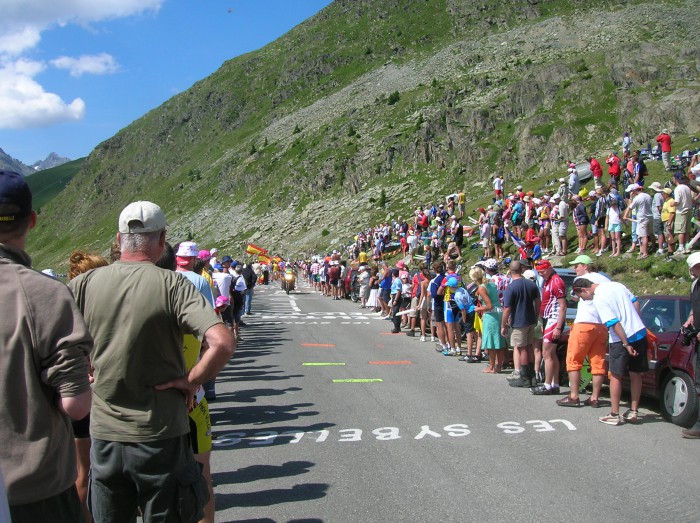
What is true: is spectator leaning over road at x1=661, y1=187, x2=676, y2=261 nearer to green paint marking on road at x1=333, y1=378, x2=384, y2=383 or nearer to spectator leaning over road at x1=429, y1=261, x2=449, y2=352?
spectator leaning over road at x1=429, y1=261, x2=449, y2=352

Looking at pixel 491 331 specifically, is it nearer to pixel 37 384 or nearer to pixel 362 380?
pixel 362 380

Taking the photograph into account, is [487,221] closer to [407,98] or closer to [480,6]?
[407,98]

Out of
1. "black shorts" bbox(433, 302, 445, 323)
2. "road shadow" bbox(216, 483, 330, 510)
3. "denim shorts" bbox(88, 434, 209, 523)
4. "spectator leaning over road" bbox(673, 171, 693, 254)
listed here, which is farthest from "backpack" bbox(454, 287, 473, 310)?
"denim shorts" bbox(88, 434, 209, 523)

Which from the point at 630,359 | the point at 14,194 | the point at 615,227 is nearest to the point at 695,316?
the point at 630,359

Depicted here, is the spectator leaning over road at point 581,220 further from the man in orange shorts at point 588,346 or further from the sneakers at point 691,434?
the sneakers at point 691,434

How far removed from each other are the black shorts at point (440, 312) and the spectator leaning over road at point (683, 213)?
610 cm

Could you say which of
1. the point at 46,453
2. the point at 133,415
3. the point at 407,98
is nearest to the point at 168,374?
the point at 133,415

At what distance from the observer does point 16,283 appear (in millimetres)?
2453

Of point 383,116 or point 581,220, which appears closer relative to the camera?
point 581,220

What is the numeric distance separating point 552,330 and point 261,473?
4.86 m

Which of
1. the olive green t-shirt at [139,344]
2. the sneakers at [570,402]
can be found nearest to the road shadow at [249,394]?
the sneakers at [570,402]

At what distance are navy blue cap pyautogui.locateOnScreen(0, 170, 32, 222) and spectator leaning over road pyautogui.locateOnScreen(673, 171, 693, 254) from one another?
14.9m

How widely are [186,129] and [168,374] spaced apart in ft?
469

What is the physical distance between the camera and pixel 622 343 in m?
7.47
